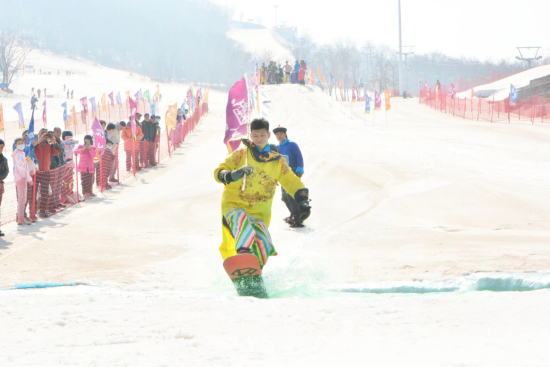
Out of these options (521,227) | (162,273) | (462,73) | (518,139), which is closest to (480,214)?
(521,227)

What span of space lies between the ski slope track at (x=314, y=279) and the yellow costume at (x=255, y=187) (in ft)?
2.43

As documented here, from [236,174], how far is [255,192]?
1.60 feet

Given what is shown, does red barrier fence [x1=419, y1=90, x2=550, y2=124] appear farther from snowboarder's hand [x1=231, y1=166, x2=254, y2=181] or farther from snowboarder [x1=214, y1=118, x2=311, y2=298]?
snowboarder's hand [x1=231, y1=166, x2=254, y2=181]

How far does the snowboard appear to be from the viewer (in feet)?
17.1

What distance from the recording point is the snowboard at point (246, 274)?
523 centimetres

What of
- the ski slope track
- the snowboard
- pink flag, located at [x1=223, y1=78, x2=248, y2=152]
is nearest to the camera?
the ski slope track

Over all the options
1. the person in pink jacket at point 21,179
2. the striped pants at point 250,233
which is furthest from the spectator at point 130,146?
the striped pants at point 250,233

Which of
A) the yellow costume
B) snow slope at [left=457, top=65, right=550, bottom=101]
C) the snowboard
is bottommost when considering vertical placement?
the snowboard

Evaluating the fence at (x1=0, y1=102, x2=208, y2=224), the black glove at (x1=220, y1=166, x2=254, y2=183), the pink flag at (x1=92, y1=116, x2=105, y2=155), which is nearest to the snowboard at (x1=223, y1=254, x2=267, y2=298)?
the black glove at (x1=220, y1=166, x2=254, y2=183)

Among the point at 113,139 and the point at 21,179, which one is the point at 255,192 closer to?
the point at 21,179

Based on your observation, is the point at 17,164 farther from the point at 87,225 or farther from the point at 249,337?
the point at 249,337

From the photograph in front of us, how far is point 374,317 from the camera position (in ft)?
13.8

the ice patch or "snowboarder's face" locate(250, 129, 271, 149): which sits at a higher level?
"snowboarder's face" locate(250, 129, 271, 149)

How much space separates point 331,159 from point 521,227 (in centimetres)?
914
